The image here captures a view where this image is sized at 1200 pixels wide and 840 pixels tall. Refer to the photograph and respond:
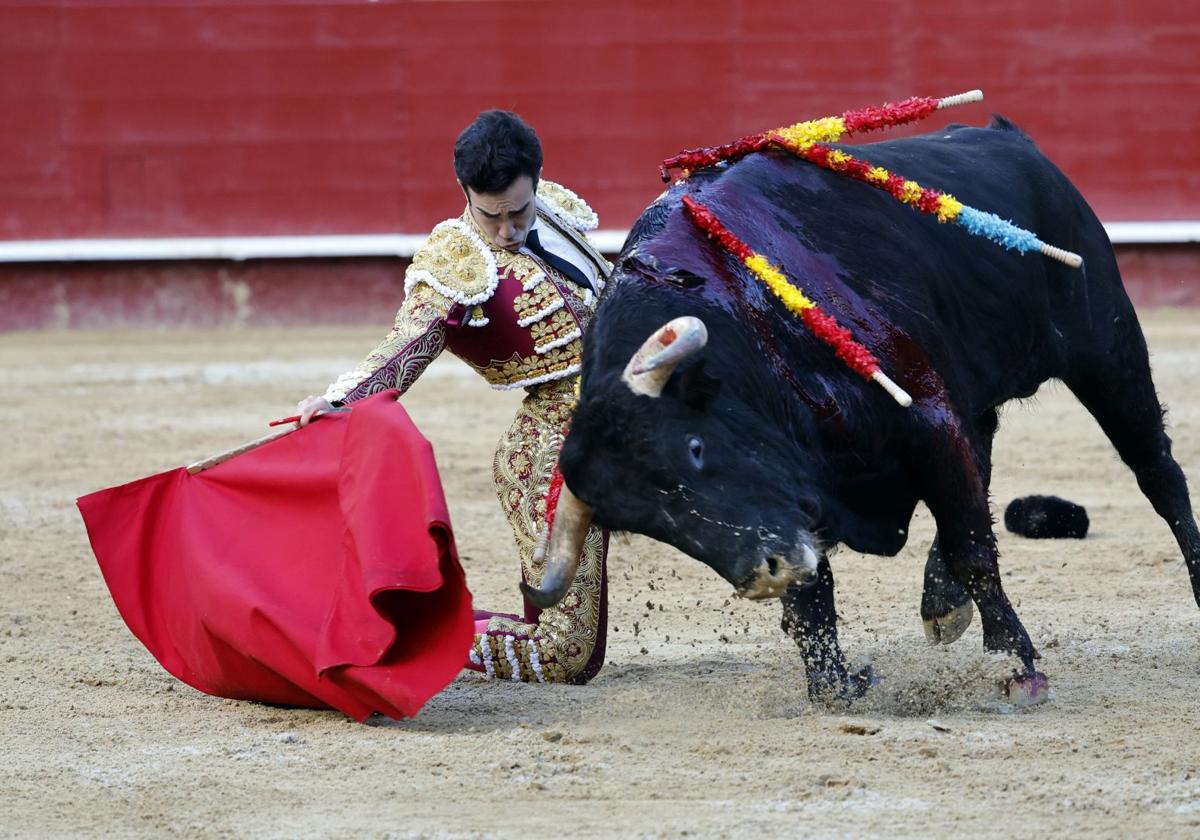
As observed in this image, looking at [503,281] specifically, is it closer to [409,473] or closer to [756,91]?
[409,473]

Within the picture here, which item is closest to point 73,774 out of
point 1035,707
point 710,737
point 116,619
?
point 710,737

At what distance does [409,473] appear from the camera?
296 cm

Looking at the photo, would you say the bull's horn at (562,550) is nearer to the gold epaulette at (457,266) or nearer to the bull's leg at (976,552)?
the gold epaulette at (457,266)

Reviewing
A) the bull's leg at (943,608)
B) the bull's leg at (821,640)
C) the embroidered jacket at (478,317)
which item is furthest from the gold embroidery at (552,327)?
the bull's leg at (943,608)

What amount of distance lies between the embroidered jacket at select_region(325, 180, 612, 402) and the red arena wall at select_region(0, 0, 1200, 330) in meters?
6.67

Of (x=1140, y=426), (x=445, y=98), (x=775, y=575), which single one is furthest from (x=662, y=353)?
(x=445, y=98)

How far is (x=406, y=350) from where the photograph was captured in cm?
308

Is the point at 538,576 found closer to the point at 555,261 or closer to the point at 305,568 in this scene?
the point at 305,568

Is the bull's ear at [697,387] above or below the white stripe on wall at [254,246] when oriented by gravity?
below

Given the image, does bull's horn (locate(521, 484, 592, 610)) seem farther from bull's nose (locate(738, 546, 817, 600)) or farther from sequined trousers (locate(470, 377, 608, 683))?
sequined trousers (locate(470, 377, 608, 683))

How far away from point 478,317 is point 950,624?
3.64 feet

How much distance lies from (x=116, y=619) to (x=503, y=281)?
4.79 feet

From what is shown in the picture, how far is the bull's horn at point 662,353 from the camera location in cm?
248

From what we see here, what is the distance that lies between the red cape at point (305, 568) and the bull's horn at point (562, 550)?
0.20m
